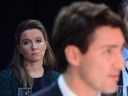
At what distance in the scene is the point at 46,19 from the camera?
20.2 ft

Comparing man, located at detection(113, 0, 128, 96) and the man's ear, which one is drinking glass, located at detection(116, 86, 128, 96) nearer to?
man, located at detection(113, 0, 128, 96)

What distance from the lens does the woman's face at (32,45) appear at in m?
4.21

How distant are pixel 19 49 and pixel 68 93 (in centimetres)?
230

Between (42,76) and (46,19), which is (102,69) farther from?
(46,19)

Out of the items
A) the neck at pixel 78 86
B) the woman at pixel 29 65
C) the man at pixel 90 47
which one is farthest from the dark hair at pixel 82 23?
the woman at pixel 29 65

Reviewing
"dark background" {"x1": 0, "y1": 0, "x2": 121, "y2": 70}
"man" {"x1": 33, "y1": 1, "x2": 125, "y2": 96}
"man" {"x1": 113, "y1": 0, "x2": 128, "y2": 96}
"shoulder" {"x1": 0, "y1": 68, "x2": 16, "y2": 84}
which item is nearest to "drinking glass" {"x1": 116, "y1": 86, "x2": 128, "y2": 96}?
"man" {"x1": 113, "y1": 0, "x2": 128, "y2": 96}

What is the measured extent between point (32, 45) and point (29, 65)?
194 millimetres

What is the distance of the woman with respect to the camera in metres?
4.14

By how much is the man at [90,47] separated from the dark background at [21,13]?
Result: 3.75 metres

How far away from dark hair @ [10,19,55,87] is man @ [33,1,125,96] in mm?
1945

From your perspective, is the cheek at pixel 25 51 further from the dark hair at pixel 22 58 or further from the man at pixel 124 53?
the man at pixel 124 53

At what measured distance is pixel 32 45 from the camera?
422 centimetres

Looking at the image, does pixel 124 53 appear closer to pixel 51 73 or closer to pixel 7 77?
pixel 51 73

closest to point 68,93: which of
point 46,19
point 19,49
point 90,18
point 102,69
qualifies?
point 102,69
